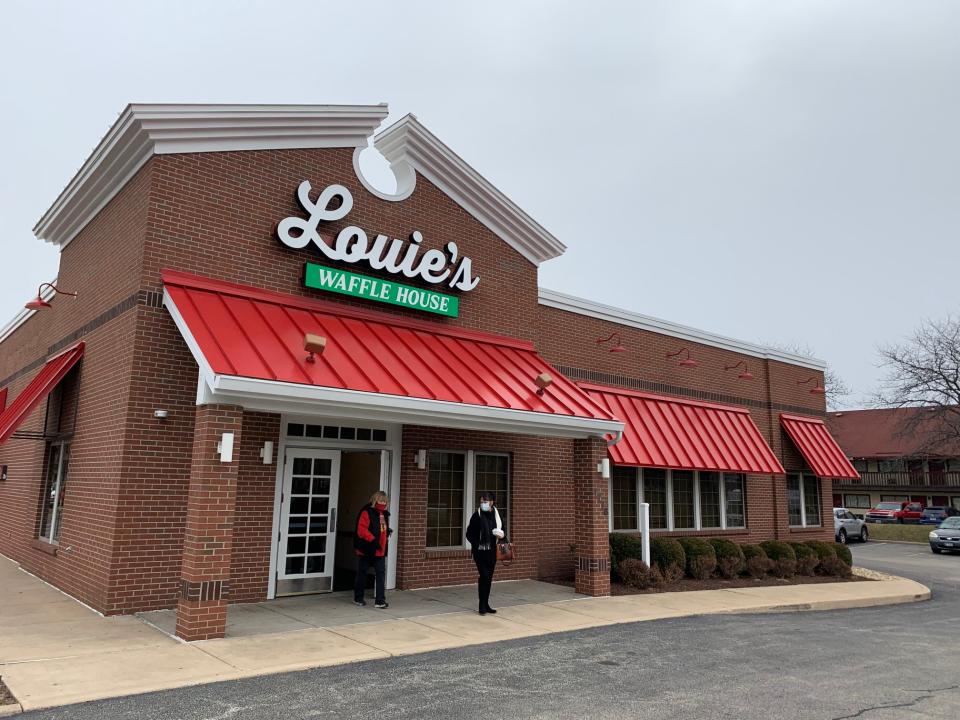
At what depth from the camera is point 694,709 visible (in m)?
6.41

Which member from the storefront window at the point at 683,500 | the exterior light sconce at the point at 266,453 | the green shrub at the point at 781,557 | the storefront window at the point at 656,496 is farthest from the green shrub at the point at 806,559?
the exterior light sconce at the point at 266,453

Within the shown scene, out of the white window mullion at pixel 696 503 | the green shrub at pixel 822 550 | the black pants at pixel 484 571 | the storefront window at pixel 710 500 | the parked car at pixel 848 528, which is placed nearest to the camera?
the black pants at pixel 484 571

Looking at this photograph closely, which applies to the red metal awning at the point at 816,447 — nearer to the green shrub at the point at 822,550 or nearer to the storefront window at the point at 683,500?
the green shrub at the point at 822,550

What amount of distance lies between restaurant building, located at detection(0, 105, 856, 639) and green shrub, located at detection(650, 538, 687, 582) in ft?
5.58

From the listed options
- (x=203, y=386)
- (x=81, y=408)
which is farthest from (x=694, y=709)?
(x=81, y=408)

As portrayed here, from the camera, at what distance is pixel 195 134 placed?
10.8 meters

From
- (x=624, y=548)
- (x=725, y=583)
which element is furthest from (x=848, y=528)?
(x=624, y=548)

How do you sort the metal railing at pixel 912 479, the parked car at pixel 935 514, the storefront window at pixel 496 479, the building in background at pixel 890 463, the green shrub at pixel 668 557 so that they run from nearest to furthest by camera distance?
the storefront window at pixel 496 479
the green shrub at pixel 668 557
the parked car at pixel 935 514
the building in background at pixel 890 463
the metal railing at pixel 912 479

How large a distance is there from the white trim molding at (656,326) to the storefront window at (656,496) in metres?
3.71

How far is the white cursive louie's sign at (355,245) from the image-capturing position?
1165 centimetres

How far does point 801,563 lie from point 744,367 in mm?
5762

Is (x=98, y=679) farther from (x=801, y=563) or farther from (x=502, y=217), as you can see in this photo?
(x=801, y=563)

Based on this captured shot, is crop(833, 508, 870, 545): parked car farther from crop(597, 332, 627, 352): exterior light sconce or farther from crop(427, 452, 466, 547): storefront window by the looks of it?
crop(427, 452, 466, 547): storefront window

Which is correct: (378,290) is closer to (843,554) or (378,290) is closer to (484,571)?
(484,571)
